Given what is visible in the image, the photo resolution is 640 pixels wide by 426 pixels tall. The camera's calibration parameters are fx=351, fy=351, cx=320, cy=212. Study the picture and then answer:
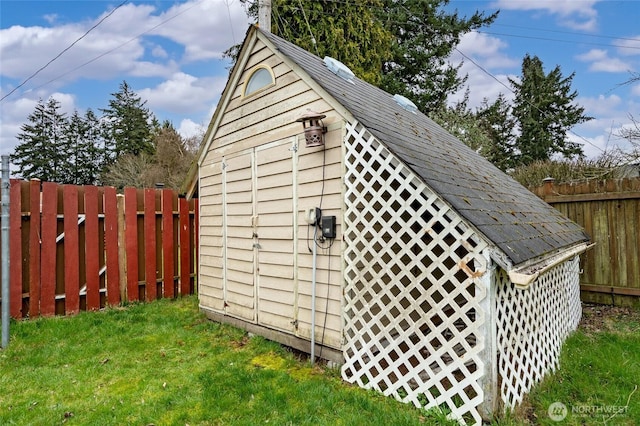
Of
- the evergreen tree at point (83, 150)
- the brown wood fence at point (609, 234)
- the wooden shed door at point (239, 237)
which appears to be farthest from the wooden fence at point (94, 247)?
the evergreen tree at point (83, 150)

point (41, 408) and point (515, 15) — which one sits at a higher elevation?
point (515, 15)

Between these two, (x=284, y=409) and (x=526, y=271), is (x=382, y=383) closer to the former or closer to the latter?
(x=284, y=409)

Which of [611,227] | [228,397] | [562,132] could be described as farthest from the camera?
[562,132]

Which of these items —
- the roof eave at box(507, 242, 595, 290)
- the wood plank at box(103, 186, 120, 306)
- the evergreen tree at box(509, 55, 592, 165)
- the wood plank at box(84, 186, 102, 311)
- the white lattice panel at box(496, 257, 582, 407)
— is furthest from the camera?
the evergreen tree at box(509, 55, 592, 165)

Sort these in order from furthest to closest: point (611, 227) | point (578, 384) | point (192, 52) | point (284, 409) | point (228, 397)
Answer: point (192, 52)
point (611, 227)
point (578, 384)
point (228, 397)
point (284, 409)

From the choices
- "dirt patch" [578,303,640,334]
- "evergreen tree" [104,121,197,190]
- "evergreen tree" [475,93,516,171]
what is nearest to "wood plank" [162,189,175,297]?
"dirt patch" [578,303,640,334]

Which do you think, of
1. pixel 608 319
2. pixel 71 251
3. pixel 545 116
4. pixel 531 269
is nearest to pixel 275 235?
pixel 531 269

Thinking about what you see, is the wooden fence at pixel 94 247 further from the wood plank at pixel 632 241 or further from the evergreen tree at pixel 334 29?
the evergreen tree at pixel 334 29

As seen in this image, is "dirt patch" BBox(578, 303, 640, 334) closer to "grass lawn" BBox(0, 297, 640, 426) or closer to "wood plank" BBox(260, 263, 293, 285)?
"grass lawn" BBox(0, 297, 640, 426)

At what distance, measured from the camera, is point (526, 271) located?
257 centimetres

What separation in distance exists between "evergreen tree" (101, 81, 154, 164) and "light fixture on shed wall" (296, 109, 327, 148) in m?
28.2

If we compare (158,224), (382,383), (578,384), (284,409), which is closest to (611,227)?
(578,384)

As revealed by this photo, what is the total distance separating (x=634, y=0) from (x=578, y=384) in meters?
8.06

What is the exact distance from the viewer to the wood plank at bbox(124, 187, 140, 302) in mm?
6035
